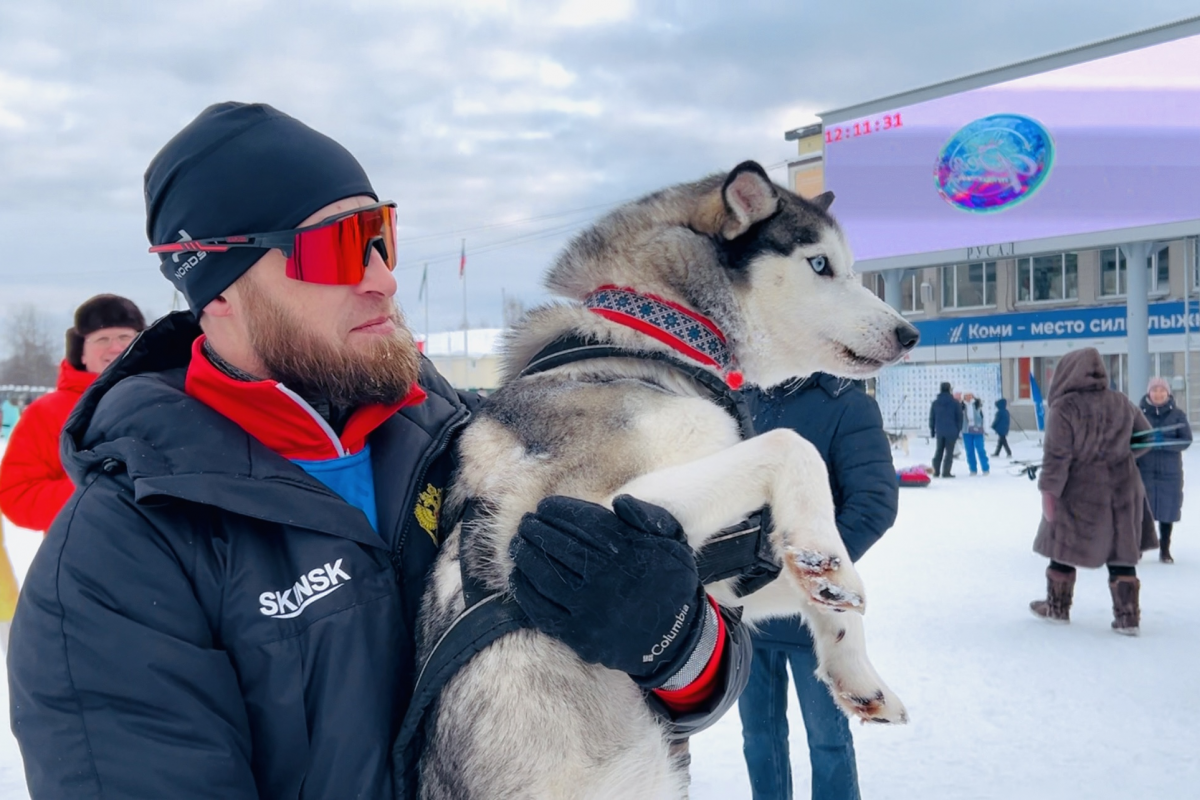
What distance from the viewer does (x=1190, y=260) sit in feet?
96.4

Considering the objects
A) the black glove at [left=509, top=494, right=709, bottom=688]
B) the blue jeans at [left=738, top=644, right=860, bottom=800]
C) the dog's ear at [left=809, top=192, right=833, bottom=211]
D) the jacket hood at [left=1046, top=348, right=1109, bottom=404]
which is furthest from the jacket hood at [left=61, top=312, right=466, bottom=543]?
the jacket hood at [left=1046, top=348, right=1109, bottom=404]

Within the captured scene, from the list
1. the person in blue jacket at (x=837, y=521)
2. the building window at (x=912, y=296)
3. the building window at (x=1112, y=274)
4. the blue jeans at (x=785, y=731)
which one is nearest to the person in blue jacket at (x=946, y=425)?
the person in blue jacket at (x=837, y=521)

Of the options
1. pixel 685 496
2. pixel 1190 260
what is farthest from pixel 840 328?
pixel 1190 260

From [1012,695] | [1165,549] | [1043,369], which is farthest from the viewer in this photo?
[1043,369]

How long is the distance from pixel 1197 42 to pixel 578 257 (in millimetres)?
23936

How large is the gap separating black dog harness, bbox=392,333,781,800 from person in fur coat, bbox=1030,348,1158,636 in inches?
243

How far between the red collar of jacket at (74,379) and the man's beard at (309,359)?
351 centimetres

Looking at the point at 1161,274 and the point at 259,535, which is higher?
the point at 1161,274

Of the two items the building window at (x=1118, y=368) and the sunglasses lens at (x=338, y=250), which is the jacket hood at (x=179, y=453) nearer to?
the sunglasses lens at (x=338, y=250)

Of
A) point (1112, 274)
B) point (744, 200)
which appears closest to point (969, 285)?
point (1112, 274)

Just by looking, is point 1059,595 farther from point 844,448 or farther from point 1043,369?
point 1043,369

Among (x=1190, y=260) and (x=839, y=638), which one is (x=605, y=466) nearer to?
(x=839, y=638)

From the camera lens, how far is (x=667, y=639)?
179 centimetres

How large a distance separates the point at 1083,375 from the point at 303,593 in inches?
319
